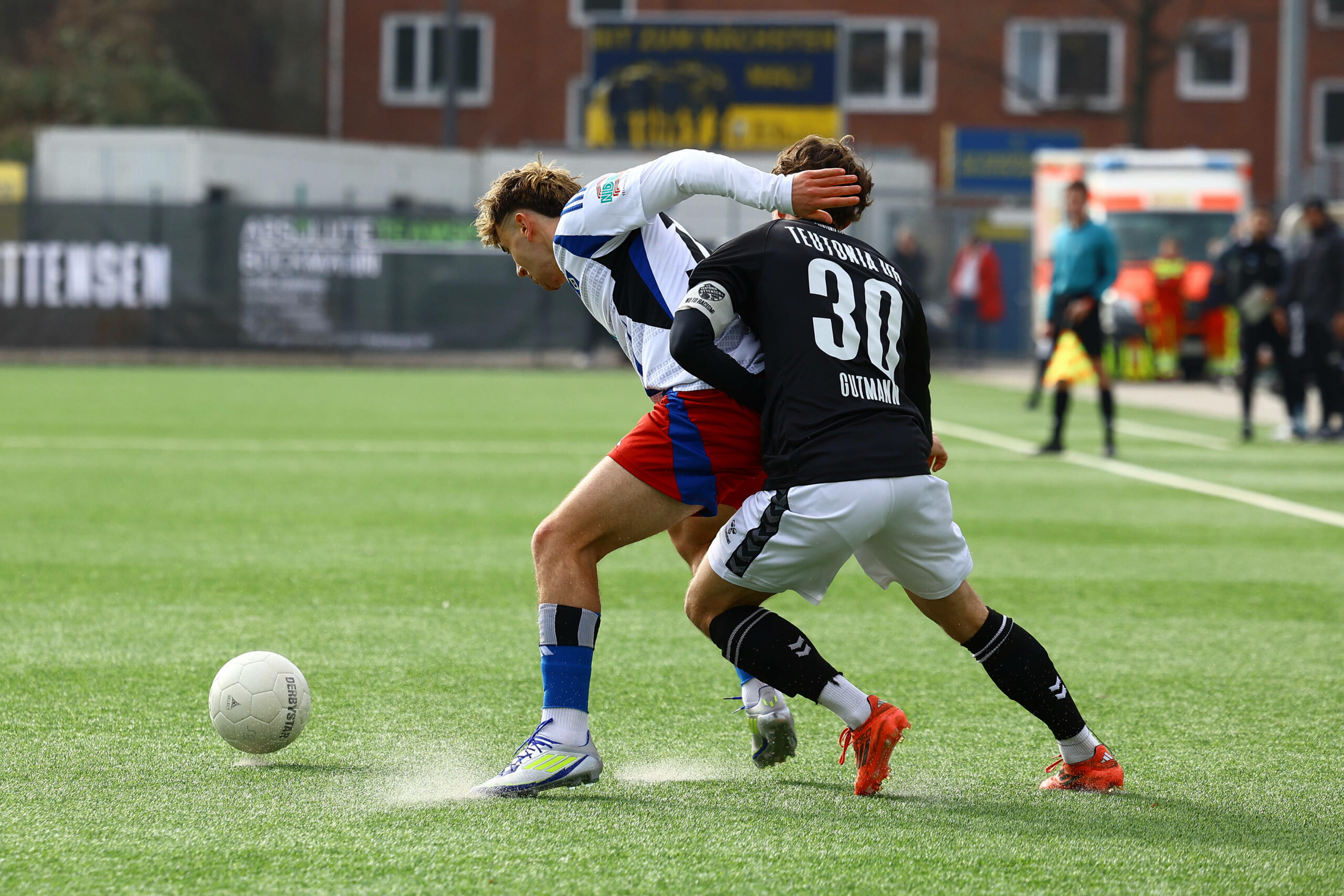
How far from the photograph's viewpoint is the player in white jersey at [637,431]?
3.98 meters

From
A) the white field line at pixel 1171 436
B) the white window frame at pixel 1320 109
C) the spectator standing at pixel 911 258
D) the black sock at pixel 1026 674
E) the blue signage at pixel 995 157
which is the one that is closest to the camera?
the black sock at pixel 1026 674

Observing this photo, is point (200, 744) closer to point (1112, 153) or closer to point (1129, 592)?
point (1129, 592)

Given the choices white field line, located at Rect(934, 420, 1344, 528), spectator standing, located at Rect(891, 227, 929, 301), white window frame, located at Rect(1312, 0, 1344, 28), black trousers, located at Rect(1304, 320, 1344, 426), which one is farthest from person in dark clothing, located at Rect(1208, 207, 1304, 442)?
white window frame, located at Rect(1312, 0, 1344, 28)

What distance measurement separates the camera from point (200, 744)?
448cm

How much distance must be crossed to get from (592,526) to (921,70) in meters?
38.2

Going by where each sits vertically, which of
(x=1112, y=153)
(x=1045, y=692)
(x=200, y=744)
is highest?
(x=1112, y=153)

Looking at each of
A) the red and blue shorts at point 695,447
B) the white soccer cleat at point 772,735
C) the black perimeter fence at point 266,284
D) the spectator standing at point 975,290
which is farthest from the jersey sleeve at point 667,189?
the spectator standing at point 975,290

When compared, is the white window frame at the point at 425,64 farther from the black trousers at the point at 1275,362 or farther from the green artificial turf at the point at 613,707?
the green artificial turf at the point at 613,707

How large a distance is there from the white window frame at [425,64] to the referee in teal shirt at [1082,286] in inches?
1157

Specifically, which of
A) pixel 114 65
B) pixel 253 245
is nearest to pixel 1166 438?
pixel 253 245

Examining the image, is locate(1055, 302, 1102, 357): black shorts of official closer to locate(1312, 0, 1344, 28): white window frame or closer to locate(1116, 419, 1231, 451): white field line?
locate(1116, 419, 1231, 451): white field line

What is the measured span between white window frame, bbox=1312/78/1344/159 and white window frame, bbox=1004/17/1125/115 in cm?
457

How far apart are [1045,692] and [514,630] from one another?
105 inches

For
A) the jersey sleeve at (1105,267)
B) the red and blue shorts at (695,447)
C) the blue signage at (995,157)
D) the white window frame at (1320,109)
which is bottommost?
the red and blue shorts at (695,447)
